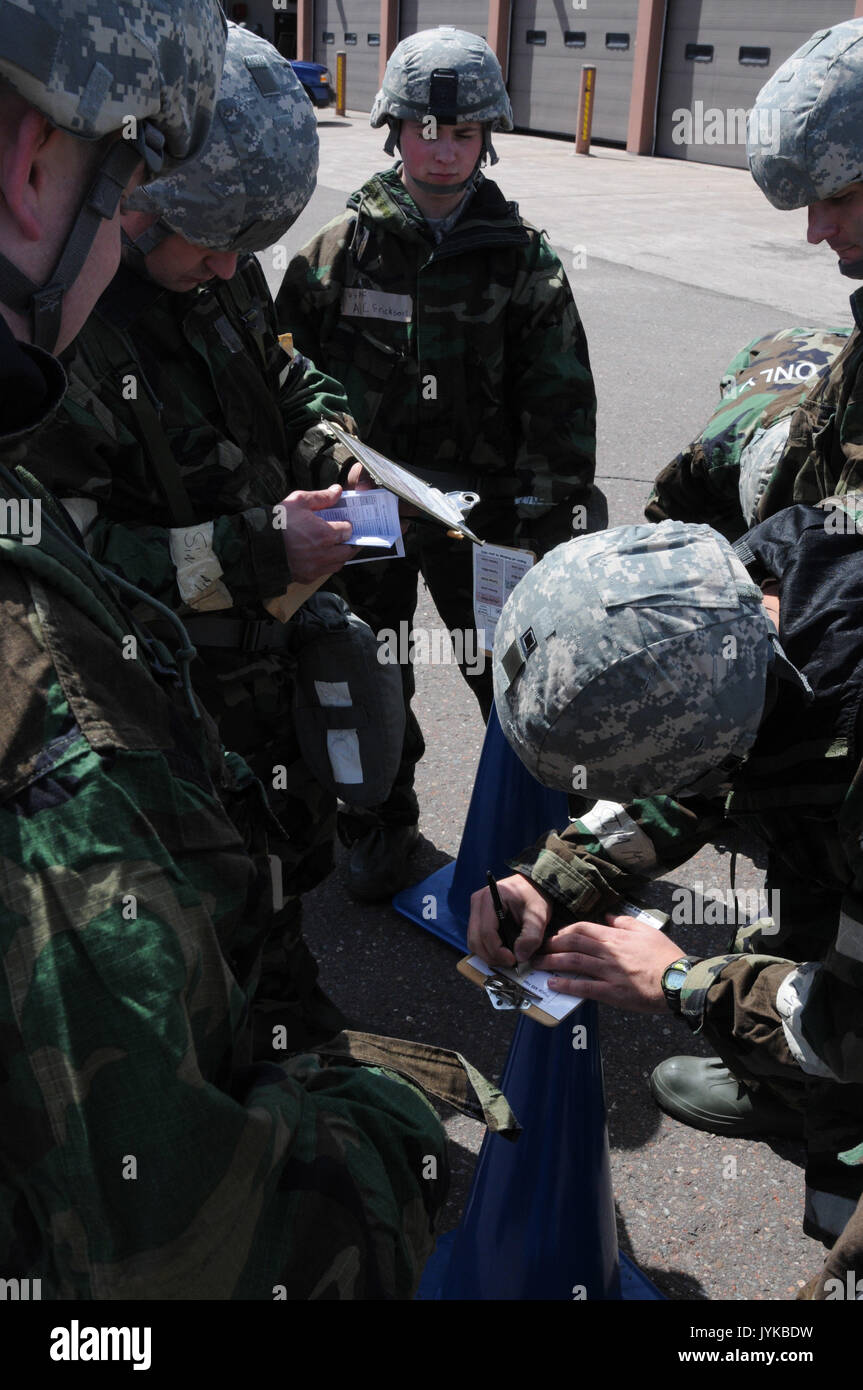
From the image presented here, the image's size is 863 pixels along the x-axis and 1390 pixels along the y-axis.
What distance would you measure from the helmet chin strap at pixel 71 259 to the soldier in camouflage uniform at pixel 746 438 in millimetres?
2243

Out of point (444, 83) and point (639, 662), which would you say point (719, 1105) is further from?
point (444, 83)

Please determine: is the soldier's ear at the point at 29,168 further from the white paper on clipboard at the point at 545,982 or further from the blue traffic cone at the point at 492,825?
the blue traffic cone at the point at 492,825

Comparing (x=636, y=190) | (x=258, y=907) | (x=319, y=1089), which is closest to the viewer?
(x=319, y=1089)

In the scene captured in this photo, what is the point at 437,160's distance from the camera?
3301 mm

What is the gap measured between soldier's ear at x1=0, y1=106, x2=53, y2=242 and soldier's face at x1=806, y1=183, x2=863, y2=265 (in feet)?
6.98

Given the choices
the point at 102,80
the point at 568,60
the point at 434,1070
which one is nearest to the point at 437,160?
the point at 102,80

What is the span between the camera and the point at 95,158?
104cm

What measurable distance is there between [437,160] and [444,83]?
198 mm

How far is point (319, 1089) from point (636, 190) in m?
14.9

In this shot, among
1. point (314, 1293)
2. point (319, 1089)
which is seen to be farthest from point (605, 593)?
point (314, 1293)

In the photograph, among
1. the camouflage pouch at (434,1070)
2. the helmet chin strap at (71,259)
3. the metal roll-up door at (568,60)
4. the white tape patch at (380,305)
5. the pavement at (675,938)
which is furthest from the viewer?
the metal roll-up door at (568,60)

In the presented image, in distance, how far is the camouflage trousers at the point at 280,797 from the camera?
102 inches

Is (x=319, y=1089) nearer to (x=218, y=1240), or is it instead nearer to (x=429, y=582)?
(x=218, y=1240)

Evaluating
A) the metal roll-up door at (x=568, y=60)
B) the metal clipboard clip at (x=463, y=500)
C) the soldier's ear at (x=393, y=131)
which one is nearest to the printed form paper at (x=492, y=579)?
the metal clipboard clip at (x=463, y=500)
